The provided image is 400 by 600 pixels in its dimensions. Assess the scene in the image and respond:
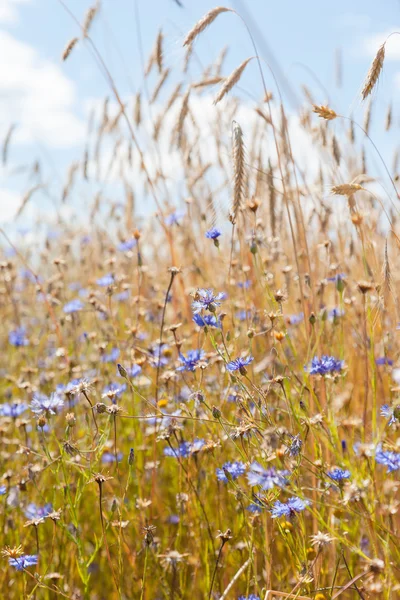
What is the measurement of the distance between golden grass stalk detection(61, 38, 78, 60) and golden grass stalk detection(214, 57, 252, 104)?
105 cm

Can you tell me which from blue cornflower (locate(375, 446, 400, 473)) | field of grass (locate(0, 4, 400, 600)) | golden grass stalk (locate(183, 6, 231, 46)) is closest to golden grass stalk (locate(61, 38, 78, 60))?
field of grass (locate(0, 4, 400, 600))

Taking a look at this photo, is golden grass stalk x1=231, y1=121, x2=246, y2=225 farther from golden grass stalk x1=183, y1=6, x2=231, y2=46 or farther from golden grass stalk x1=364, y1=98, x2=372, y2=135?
golden grass stalk x1=364, y1=98, x2=372, y2=135

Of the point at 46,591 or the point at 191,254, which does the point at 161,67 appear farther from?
the point at 46,591

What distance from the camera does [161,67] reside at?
290 cm

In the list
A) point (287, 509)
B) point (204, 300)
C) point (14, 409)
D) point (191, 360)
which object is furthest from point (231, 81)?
point (14, 409)

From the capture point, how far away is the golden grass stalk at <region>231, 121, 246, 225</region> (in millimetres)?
1851

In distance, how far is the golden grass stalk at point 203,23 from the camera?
2109mm

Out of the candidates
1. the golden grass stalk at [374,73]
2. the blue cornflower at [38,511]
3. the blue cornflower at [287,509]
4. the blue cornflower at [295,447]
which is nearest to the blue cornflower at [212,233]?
the golden grass stalk at [374,73]

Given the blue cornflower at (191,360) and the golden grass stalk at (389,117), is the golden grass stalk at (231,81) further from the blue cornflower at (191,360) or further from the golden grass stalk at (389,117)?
the golden grass stalk at (389,117)

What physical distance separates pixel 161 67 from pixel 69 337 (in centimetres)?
170

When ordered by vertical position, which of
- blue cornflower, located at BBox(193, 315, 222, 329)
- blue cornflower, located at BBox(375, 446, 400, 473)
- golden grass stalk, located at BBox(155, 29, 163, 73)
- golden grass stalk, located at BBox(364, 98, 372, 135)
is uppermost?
golden grass stalk, located at BBox(155, 29, 163, 73)

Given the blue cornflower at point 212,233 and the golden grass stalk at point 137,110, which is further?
the golden grass stalk at point 137,110

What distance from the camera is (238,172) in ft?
6.11

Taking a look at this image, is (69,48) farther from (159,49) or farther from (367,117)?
(367,117)
